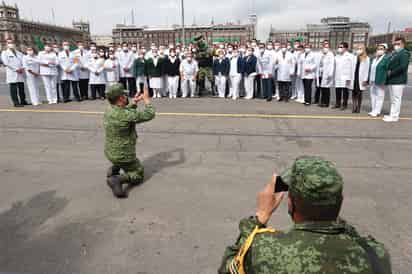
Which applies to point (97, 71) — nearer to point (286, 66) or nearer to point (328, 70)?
point (286, 66)

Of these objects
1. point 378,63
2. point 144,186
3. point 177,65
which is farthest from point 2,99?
point 378,63

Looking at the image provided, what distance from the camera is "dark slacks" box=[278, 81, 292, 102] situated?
36.6 feet

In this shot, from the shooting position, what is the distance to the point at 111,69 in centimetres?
1210

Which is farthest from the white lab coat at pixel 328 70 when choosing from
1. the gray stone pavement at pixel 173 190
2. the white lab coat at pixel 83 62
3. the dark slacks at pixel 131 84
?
the white lab coat at pixel 83 62

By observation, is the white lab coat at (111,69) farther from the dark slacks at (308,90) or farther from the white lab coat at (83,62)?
the dark slacks at (308,90)

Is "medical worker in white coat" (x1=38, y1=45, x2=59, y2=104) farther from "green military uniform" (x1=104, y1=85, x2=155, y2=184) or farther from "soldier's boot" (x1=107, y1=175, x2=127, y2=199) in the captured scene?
"soldier's boot" (x1=107, y1=175, x2=127, y2=199)

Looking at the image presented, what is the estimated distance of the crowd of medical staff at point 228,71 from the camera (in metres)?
8.49

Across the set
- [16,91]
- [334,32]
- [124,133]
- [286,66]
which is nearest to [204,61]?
[286,66]

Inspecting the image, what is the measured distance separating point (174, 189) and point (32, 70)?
8978mm

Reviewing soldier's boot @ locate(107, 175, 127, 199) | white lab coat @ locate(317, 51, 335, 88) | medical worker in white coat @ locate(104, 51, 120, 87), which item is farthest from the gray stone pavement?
medical worker in white coat @ locate(104, 51, 120, 87)

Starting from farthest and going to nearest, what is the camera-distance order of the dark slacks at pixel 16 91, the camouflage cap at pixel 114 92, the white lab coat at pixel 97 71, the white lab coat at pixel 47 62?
the white lab coat at pixel 97 71 < the white lab coat at pixel 47 62 < the dark slacks at pixel 16 91 < the camouflage cap at pixel 114 92

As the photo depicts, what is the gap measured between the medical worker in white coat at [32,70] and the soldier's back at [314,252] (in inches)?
452

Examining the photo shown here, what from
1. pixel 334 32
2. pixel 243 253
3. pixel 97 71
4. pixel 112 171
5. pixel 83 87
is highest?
pixel 334 32

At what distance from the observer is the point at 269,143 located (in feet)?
20.4
